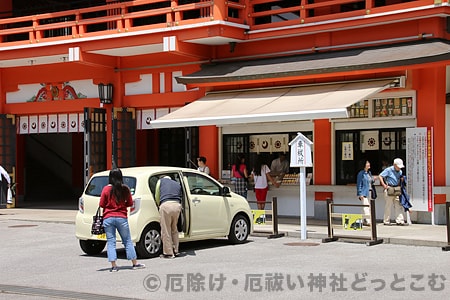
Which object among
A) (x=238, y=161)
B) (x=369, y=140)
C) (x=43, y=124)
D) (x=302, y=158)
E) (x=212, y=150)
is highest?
(x=43, y=124)

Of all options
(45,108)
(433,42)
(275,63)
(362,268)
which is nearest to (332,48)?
(275,63)

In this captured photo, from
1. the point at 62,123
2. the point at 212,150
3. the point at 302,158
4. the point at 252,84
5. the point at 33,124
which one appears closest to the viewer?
the point at 302,158

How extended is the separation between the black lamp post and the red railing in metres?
1.81

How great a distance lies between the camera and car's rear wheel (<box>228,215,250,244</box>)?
49.4ft

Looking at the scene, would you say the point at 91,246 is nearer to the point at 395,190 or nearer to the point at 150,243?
the point at 150,243

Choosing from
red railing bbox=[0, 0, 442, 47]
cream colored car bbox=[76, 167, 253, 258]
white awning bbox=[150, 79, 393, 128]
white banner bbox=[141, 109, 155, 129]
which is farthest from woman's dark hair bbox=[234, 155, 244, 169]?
cream colored car bbox=[76, 167, 253, 258]

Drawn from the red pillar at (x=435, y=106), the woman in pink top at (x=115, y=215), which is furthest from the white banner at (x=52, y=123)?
the woman in pink top at (x=115, y=215)

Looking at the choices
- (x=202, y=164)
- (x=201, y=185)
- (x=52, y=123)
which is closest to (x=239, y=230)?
(x=201, y=185)

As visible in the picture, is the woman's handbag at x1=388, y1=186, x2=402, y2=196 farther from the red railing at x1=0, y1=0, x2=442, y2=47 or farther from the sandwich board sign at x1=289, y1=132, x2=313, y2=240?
the red railing at x1=0, y1=0, x2=442, y2=47

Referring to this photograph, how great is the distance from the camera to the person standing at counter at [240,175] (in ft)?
66.3

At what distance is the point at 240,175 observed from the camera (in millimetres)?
20281

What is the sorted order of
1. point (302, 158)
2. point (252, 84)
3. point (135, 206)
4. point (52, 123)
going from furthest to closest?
point (52, 123) → point (252, 84) → point (302, 158) → point (135, 206)

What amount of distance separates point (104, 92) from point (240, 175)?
570 centimetres

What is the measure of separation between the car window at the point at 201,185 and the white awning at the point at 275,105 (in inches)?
116
